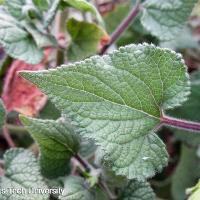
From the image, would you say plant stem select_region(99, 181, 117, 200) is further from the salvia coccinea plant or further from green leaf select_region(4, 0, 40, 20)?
green leaf select_region(4, 0, 40, 20)

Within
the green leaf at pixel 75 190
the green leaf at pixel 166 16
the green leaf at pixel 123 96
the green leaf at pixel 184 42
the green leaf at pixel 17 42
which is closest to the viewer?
the green leaf at pixel 123 96

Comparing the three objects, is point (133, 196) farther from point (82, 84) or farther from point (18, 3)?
point (18, 3)

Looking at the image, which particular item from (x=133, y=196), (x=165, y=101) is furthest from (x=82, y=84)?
(x=133, y=196)

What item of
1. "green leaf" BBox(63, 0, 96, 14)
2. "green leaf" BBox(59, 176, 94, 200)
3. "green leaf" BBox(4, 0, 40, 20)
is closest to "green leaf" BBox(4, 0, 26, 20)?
"green leaf" BBox(4, 0, 40, 20)

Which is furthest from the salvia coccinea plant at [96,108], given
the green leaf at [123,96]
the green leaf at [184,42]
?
the green leaf at [184,42]

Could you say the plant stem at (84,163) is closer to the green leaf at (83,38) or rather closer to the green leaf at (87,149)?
the green leaf at (87,149)
